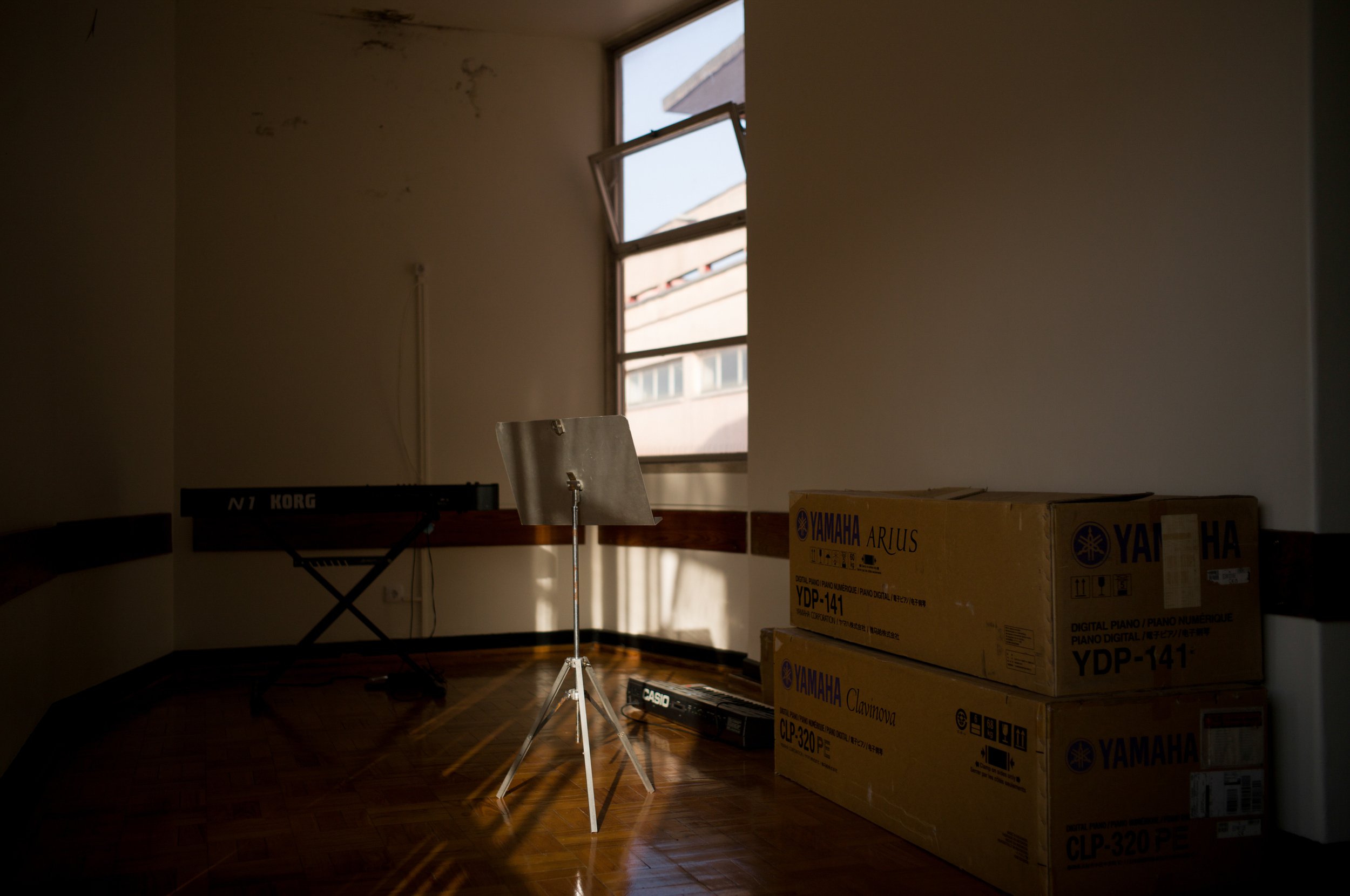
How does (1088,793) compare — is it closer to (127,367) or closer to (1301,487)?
(1301,487)

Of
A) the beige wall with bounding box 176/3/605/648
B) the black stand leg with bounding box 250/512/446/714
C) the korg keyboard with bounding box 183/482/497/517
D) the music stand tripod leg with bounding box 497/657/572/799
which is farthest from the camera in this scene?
the beige wall with bounding box 176/3/605/648

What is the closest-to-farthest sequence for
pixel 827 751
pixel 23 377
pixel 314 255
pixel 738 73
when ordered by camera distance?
pixel 827 751, pixel 23 377, pixel 738 73, pixel 314 255

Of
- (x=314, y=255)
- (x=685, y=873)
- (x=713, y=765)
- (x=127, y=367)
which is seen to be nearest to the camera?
(x=685, y=873)

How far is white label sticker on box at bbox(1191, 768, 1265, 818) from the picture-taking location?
2.14m

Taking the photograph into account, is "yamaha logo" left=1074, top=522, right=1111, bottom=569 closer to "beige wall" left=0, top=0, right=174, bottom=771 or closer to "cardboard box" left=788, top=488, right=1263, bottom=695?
"cardboard box" left=788, top=488, right=1263, bottom=695

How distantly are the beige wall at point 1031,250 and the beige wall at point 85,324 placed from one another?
9.17 feet

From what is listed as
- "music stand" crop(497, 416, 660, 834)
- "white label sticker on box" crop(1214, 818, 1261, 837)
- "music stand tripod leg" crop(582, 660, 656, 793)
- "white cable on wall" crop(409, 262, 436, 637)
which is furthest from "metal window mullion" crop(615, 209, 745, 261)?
"white label sticker on box" crop(1214, 818, 1261, 837)

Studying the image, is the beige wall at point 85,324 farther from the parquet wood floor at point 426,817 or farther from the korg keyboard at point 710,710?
the korg keyboard at point 710,710

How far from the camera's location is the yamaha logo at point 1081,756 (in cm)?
206

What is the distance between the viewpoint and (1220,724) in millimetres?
2152

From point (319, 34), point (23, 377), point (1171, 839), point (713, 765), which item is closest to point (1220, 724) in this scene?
point (1171, 839)

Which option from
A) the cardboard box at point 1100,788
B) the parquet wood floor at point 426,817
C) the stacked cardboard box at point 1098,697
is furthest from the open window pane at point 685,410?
the cardboard box at point 1100,788

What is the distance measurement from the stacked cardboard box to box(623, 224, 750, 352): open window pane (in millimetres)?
2720

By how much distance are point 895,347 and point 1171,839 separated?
1854 mm
